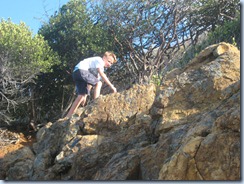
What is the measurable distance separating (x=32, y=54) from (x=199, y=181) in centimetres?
766

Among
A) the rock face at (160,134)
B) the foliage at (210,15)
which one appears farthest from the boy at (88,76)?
the foliage at (210,15)

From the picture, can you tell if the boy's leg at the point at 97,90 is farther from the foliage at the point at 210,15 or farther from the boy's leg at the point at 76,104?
the foliage at the point at 210,15

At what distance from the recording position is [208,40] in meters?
7.21

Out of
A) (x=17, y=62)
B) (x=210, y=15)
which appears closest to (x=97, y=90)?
(x=210, y=15)

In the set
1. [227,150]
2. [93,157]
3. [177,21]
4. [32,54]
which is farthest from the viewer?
[32,54]

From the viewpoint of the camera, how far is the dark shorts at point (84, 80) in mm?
7004

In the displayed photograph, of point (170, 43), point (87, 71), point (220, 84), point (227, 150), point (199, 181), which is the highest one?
A: point (170, 43)

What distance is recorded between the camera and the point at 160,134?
4469mm

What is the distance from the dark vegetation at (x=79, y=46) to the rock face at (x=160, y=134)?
2.67 meters

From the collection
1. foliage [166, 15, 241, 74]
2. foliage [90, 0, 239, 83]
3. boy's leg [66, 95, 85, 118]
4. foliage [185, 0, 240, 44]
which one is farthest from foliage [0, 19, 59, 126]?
foliage [166, 15, 241, 74]

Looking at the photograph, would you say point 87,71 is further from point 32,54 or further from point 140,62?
point 32,54

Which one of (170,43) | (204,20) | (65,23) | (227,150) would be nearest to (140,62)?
(170,43)

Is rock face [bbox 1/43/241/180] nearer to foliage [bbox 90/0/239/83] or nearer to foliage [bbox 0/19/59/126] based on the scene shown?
foliage [bbox 90/0/239/83]

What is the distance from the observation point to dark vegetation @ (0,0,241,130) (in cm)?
885
